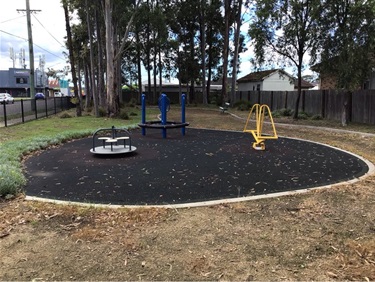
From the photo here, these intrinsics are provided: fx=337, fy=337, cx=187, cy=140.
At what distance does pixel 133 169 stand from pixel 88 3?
723 inches

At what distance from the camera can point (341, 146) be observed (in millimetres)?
9570

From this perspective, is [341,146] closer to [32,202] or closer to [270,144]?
[270,144]

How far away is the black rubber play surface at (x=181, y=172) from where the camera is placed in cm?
506

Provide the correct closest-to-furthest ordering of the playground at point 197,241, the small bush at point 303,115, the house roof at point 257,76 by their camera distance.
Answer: the playground at point 197,241 < the small bush at point 303,115 < the house roof at point 257,76

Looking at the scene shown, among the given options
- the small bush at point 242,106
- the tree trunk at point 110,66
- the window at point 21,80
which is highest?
the window at point 21,80

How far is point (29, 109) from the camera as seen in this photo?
22.5 metres

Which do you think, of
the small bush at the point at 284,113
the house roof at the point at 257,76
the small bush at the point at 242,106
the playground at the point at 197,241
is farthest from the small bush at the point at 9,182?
the house roof at the point at 257,76

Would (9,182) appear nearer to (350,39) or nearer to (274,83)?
(350,39)

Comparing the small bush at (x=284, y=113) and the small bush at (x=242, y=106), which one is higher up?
the small bush at (x=242, y=106)

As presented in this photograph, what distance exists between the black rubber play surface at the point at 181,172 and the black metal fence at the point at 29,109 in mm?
8569

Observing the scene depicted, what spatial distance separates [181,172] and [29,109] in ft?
63.8

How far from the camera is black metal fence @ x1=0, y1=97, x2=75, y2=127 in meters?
16.5

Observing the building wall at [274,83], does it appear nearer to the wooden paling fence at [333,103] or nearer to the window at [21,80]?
the wooden paling fence at [333,103]

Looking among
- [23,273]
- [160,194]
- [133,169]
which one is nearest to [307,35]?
[133,169]
